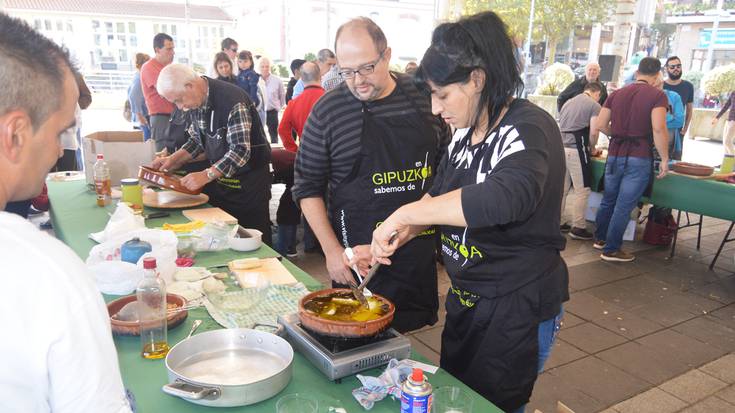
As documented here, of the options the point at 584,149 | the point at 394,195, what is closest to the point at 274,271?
the point at 394,195

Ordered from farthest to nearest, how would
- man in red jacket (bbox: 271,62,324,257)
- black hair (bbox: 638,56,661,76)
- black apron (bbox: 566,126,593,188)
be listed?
1. black apron (bbox: 566,126,593,188)
2. man in red jacket (bbox: 271,62,324,257)
3. black hair (bbox: 638,56,661,76)

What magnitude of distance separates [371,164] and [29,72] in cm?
143

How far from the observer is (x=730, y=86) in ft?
30.2

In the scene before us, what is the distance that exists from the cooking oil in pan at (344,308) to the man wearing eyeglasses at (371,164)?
410 mm

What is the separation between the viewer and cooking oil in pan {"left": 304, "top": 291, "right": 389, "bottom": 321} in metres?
1.50

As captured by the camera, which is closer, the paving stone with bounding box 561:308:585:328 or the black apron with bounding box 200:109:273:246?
the black apron with bounding box 200:109:273:246

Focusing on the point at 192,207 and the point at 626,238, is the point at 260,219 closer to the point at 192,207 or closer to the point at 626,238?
the point at 192,207

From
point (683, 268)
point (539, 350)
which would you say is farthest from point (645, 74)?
point (539, 350)

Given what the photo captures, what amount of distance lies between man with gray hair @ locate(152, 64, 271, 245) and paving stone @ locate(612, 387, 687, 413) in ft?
8.01

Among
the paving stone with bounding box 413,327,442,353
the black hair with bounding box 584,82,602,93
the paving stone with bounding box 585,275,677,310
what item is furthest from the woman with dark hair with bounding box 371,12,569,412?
the black hair with bounding box 584,82,602,93

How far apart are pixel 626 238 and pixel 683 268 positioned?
834 millimetres

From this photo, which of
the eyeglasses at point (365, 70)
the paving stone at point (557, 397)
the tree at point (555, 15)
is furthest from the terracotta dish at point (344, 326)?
the tree at point (555, 15)

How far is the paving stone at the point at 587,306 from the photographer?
3834 mm

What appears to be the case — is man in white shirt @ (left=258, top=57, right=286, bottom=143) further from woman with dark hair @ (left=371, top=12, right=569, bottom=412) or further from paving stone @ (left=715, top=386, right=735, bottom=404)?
woman with dark hair @ (left=371, top=12, right=569, bottom=412)
